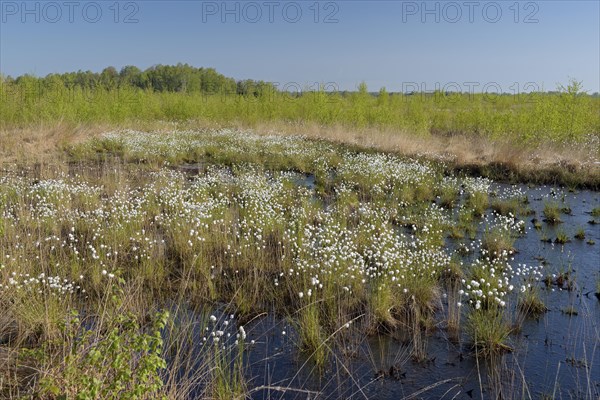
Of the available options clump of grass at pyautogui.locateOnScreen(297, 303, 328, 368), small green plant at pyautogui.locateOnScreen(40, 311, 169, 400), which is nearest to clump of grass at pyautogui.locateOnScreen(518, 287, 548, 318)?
clump of grass at pyautogui.locateOnScreen(297, 303, 328, 368)

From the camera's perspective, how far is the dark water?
16.2ft

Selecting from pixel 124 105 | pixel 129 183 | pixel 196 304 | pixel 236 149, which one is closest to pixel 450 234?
pixel 196 304

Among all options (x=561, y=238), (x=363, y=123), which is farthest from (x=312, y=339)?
(x=363, y=123)

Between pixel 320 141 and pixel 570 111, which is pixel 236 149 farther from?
pixel 570 111

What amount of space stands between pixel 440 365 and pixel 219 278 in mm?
3884

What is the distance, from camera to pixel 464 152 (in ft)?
64.7

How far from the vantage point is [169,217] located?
10.3m

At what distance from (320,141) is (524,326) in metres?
20.3

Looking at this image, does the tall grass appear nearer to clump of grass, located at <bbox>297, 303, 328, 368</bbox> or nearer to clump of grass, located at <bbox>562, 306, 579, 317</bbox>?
clump of grass, located at <bbox>562, 306, 579, 317</bbox>

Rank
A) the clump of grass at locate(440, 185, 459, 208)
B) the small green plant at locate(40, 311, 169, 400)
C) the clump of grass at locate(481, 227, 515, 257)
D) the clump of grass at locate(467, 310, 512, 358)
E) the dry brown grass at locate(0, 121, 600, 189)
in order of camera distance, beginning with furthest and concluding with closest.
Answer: the dry brown grass at locate(0, 121, 600, 189) → the clump of grass at locate(440, 185, 459, 208) → the clump of grass at locate(481, 227, 515, 257) → the clump of grass at locate(467, 310, 512, 358) → the small green plant at locate(40, 311, 169, 400)

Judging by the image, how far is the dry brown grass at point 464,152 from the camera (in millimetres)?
16422

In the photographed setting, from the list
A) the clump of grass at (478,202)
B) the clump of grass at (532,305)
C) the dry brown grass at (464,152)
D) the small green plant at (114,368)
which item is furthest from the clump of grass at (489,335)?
the dry brown grass at (464,152)

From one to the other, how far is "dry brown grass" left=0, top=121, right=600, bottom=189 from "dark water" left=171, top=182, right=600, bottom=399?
1057cm

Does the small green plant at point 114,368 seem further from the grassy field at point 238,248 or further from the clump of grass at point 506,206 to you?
the clump of grass at point 506,206
